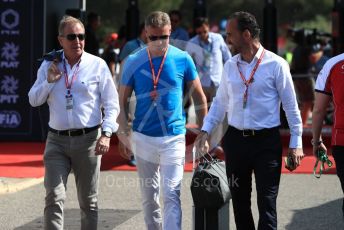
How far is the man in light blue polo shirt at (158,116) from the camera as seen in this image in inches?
277

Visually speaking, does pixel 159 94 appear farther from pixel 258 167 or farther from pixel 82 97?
pixel 258 167

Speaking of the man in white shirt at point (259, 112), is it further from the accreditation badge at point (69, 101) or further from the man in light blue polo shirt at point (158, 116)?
the accreditation badge at point (69, 101)

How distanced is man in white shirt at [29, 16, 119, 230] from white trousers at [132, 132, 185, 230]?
0.35 m

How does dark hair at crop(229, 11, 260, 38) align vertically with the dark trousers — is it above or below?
above

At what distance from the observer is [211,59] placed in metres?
13.4

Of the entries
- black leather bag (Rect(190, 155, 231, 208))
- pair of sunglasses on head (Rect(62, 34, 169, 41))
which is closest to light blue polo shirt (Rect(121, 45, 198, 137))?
pair of sunglasses on head (Rect(62, 34, 169, 41))

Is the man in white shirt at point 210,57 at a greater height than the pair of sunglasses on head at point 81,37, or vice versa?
the pair of sunglasses on head at point 81,37

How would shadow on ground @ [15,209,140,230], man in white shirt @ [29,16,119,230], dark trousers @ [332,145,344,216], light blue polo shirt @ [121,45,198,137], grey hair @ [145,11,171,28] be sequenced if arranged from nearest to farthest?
dark trousers @ [332,145,344,216], man in white shirt @ [29,16,119,230], grey hair @ [145,11,171,28], light blue polo shirt @ [121,45,198,137], shadow on ground @ [15,209,140,230]

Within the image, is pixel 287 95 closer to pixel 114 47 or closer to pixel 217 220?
pixel 217 220

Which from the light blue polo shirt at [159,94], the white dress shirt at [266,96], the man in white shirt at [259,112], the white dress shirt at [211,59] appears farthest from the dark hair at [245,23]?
the white dress shirt at [211,59]

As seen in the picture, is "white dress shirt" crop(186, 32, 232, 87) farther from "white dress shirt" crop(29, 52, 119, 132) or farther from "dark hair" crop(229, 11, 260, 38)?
"dark hair" crop(229, 11, 260, 38)

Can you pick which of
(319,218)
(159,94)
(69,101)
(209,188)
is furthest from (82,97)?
(319,218)

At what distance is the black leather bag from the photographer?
672 centimetres

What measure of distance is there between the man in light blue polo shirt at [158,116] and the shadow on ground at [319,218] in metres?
1.85
